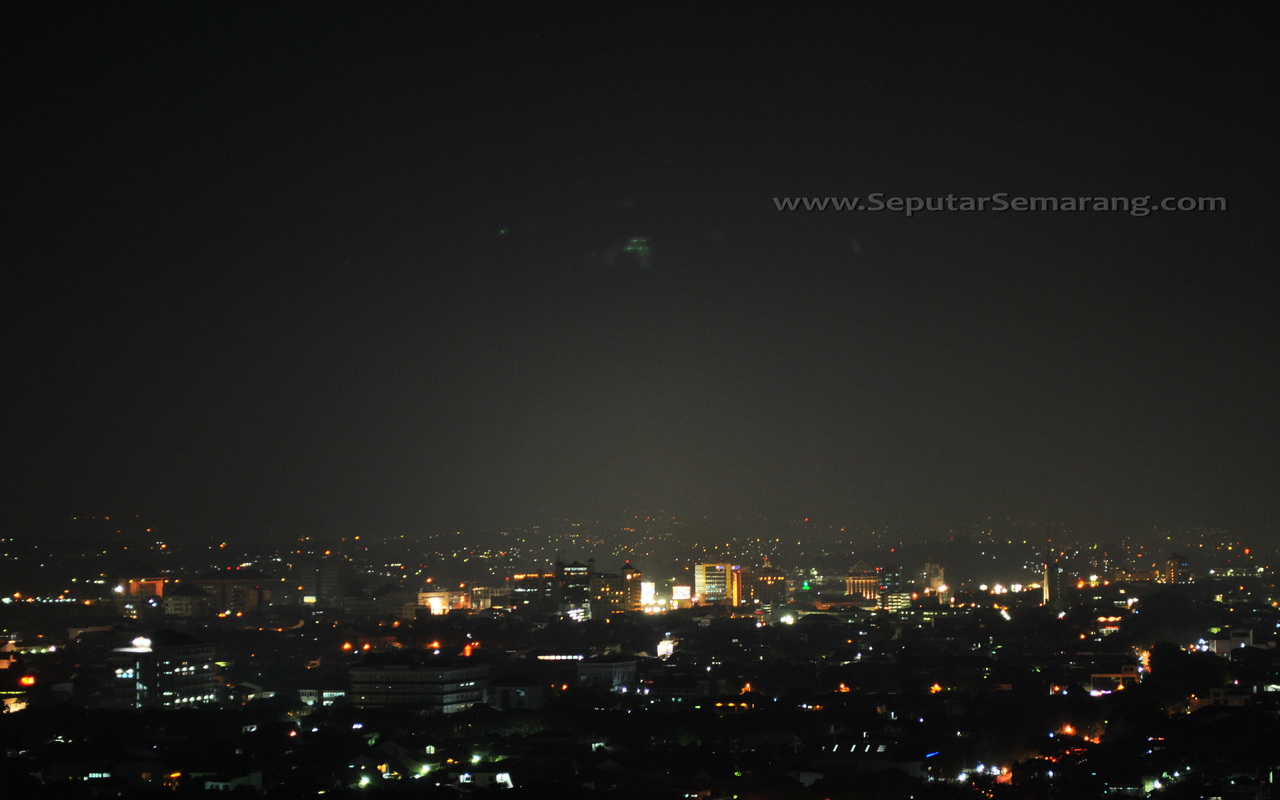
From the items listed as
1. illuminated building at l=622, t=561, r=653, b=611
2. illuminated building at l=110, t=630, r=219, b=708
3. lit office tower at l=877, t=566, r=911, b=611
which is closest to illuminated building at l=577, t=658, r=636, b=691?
illuminated building at l=110, t=630, r=219, b=708

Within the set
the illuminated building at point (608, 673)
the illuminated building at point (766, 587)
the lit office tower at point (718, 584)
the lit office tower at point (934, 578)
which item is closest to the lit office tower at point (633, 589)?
the lit office tower at point (718, 584)

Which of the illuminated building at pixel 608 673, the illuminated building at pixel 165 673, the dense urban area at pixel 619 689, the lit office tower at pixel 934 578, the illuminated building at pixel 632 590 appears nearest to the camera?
the dense urban area at pixel 619 689

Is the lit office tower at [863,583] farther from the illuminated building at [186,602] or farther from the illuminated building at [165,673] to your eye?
the illuminated building at [165,673]

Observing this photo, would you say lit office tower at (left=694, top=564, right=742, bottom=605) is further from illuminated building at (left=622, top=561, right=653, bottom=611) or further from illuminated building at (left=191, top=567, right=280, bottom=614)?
illuminated building at (left=191, top=567, right=280, bottom=614)

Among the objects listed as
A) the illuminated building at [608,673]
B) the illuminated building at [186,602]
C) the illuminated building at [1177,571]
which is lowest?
the illuminated building at [608,673]

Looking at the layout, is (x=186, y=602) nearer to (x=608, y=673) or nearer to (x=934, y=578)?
(x=608, y=673)

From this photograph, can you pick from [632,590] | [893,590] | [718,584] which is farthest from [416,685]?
A: [893,590]

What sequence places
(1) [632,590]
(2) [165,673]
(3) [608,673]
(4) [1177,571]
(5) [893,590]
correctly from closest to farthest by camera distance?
(2) [165,673] < (3) [608,673] < (1) [632,590] < (5) [893,590] < (4) [1177,571]

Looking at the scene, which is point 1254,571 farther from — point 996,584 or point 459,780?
point 459,780
